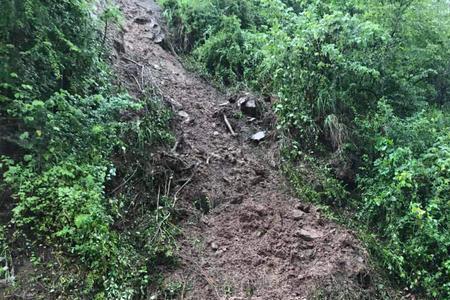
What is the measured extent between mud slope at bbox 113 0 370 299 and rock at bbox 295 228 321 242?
0.01m

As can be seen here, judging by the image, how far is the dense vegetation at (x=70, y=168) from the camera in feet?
11.3

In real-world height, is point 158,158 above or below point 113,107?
below

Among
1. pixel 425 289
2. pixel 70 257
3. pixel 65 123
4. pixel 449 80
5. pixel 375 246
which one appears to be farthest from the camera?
pixel 449 80

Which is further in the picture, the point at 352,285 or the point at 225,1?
the point at 225,1

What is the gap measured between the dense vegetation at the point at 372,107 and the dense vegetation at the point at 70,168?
Answer: 233 cm

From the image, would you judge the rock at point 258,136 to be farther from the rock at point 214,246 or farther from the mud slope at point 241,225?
the rock at point 214,246

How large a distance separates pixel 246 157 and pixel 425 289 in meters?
2.91

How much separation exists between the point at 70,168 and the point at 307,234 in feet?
9.21

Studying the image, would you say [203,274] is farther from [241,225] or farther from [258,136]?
[258,136]

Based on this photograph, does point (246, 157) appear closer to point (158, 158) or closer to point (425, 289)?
point (158, 158)

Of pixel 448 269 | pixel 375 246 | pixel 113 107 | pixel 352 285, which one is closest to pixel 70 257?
pixel 113 107

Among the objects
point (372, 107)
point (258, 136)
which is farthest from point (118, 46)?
point (372, 107)

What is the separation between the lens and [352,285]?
4.23 metres

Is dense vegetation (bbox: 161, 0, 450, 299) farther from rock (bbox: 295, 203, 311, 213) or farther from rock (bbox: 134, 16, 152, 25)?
rock (bbox: 134, 16, 152, 25)
